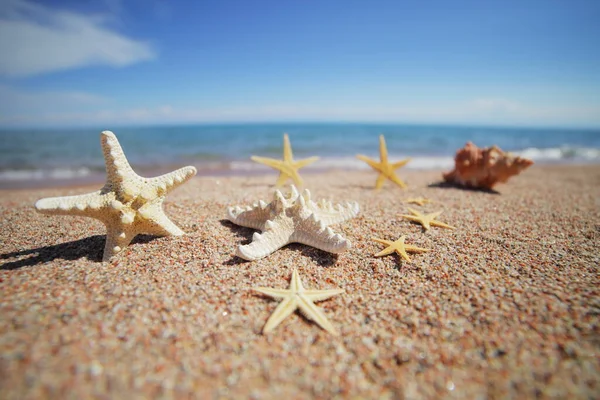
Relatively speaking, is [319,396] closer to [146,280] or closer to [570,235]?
[146,280]

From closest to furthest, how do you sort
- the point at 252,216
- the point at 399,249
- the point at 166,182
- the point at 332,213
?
the point at 166,182 < the point at 399,249 < the point at 252,216 < the point at 332,213

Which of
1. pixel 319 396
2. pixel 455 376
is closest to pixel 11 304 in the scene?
pixel 319 396

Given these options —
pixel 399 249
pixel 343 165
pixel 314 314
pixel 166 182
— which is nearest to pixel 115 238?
pixel 166 182

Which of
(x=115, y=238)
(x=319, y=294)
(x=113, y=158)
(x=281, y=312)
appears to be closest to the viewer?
(x=281, y=312)

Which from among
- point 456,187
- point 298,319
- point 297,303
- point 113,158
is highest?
point 113,158

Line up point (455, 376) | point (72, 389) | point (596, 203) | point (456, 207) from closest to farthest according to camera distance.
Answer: point (72, 389) → point (455, 376) → point (456, 207) → point (596, 203)

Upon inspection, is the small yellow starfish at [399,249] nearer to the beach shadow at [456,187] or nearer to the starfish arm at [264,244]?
the starfish arm at [264,244]

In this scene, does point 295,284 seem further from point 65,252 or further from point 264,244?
point 65,252
